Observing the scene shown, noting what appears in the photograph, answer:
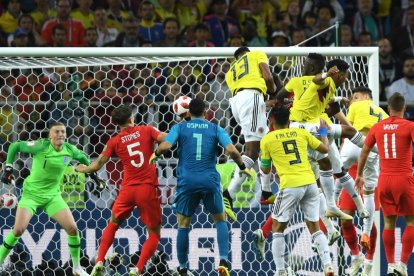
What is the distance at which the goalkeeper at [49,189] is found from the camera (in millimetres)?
14000

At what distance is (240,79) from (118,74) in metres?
2.47

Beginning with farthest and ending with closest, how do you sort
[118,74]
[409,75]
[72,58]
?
[409,75]
[118,74]
[72,58]

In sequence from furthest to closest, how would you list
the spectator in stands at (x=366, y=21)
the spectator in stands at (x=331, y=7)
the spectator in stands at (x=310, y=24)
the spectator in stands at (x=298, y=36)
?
1. the spectator in stands at (x=331, y=7)
2. the spectator in stands at (x=366, y=21)
3. the spectator in stands at (x=310, y=24)
4. the spectator in stands at (x=298, y=36)

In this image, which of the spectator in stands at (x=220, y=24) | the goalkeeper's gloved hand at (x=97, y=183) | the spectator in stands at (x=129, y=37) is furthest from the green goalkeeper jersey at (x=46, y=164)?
the spectator in stands at (x=220, y=24)

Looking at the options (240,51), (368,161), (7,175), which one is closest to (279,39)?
(368,161)

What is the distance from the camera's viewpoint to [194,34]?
59.9 ft

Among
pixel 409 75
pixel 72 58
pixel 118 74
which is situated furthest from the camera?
pixel 409 75

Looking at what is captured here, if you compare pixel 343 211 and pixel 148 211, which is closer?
pixel 148 211

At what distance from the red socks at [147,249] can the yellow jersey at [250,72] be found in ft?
6.08

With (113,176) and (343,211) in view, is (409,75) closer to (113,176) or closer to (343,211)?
(343,211)

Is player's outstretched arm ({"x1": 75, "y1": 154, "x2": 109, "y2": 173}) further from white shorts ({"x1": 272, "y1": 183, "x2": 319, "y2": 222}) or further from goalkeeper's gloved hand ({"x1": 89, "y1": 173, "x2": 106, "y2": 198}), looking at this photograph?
white shorts ({"x1": 272, "y1": 183, "x2": 319, "y2": 222})

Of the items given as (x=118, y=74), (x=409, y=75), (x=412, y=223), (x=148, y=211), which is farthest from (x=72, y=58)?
(x=409, y=75)

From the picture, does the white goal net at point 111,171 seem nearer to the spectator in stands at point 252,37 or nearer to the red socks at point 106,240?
the red socks at point 106,240

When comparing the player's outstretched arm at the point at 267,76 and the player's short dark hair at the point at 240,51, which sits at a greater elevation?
the player's short dark hair at the point at 240,51
